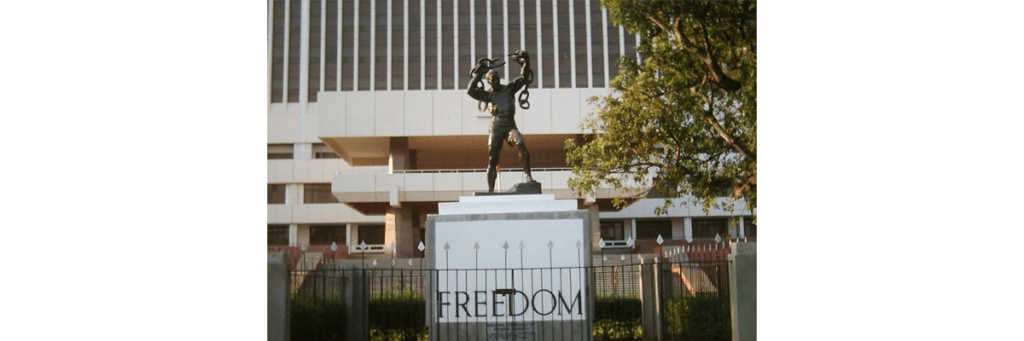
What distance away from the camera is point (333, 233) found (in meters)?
37.3

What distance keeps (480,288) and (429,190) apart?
23.1 meters

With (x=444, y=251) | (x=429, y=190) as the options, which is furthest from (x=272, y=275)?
(x=429, y=190)

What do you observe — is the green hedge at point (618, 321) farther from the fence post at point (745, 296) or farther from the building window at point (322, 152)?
the building window at point (322, 152)

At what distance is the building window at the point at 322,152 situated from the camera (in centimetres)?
4038

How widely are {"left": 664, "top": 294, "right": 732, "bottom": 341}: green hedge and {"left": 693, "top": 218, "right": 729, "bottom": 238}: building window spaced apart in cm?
2898

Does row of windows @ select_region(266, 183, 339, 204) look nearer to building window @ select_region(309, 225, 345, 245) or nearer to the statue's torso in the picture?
building window @ select_region(309, 225, 345, 245)

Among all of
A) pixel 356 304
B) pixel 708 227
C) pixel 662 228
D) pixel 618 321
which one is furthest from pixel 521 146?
pixel 708 227

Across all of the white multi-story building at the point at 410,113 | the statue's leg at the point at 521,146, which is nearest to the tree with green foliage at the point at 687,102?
the statue's leg at the point at 521,146

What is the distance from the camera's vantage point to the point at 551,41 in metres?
41.5

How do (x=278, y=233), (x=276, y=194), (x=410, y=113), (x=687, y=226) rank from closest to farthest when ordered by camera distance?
(x=278, y=233) < (x=410, y=113) < (x=276, y=194) < (x=687, y=226)

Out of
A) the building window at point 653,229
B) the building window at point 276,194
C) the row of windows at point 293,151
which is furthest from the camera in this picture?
the building window at point 653,229

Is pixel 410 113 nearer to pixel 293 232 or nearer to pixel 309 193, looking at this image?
pixel 309 193

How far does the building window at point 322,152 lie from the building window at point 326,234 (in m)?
4.15

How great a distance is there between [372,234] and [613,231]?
10728 millimetres
